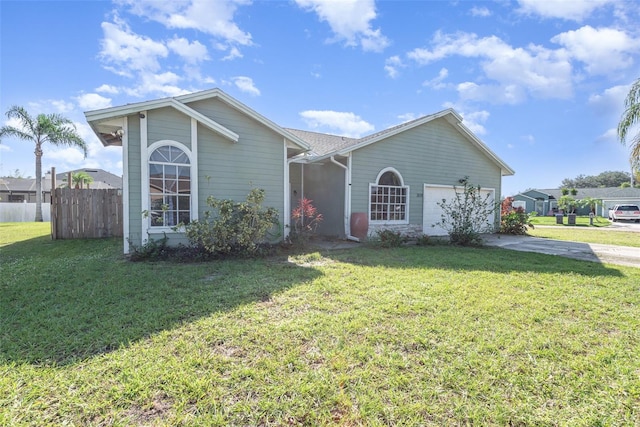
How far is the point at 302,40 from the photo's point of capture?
11.4 metres

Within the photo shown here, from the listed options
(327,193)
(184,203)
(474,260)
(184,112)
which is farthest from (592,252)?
(184,112)

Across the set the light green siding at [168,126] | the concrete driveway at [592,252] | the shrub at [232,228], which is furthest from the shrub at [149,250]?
the concrete driveway at [592,252]

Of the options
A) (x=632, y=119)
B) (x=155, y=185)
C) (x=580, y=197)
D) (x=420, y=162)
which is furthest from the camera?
(x=580, y=197)

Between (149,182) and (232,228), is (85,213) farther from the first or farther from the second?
(232,228)

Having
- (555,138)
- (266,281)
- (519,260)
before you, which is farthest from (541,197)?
(266,281)

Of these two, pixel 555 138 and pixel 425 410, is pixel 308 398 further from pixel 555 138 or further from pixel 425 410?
pixel 555 138

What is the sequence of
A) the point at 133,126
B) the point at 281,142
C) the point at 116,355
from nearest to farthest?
the point at 116,355 < the point at 133,126 < the point at 281,142

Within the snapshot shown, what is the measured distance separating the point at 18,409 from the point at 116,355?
722 mm

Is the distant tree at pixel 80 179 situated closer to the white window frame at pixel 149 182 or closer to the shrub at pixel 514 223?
the white window frame at pixel 149 182

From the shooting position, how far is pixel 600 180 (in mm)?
77062

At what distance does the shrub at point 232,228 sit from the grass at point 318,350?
161 cm

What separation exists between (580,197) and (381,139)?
46.7m

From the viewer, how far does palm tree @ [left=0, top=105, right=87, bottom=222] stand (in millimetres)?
20109

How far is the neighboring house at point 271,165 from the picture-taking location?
292 inches
